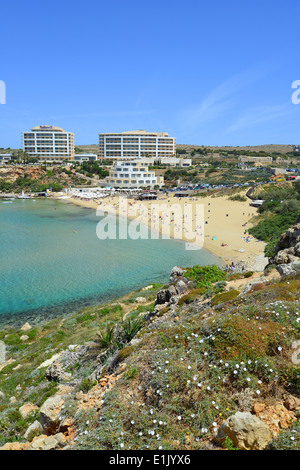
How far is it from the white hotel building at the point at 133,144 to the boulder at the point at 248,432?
126568mm

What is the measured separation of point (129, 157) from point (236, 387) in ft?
416

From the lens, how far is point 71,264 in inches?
1182

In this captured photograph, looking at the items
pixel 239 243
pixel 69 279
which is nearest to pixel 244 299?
pixel 69 279

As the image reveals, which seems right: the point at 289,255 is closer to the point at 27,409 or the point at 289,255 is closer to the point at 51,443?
the point at 27,409

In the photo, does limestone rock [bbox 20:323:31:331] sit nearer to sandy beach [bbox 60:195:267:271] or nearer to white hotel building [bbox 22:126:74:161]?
sandy beach [bbox 60:195:267:271]

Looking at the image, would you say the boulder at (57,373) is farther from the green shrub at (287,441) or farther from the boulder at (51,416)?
the green shrub at (287,441)

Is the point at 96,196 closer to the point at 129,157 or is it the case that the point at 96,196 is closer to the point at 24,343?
the point at 129,157

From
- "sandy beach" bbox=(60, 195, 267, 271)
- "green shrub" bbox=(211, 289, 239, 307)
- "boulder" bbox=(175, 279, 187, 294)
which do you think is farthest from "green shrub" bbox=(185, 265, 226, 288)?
"sandy beach" bbox=(60, 195, 267, 271)

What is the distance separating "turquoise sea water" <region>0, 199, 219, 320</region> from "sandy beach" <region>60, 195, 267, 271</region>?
315 cm

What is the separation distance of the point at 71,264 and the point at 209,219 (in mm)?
26992

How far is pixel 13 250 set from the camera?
35.1 metres

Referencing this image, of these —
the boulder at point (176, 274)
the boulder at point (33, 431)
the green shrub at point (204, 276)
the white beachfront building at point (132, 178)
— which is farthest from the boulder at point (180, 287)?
the white beachfront building at point (132, 178)

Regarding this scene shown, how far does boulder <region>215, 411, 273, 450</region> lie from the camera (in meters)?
4.91
